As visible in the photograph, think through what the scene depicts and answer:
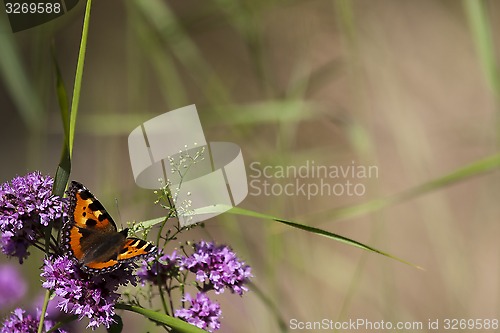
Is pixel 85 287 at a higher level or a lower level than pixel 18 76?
lower

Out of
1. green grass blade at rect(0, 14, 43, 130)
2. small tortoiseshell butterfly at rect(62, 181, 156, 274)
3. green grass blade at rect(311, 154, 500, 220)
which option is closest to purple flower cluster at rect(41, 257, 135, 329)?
small tortoiseshell butterfly at rect(62, 181, 156, 274)

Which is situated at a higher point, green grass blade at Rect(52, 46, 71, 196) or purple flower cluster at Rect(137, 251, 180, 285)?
green grass blade at Rect(52, 46, 71, 196)

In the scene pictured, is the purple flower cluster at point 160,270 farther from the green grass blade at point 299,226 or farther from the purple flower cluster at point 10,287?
the purple flower cluster at point 10,287

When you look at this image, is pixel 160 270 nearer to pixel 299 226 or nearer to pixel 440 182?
pixel 299 226

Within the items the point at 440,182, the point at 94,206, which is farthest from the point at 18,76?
the point at 440,182

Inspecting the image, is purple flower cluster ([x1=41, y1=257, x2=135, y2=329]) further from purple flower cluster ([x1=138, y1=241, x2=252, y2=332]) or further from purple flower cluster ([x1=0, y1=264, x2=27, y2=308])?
purple flower cluster ([x1=0, y1=264, x2=27, y2=308])

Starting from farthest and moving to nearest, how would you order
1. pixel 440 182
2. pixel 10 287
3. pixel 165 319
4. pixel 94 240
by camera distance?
1. pixel 10 287
2. pixel 440 182
3. pixel 94 240
4. pixel 165 319

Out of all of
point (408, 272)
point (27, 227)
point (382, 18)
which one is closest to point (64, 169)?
point (27, 227)
